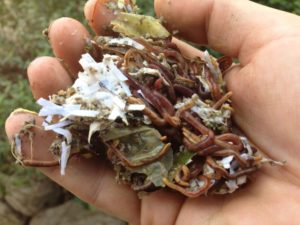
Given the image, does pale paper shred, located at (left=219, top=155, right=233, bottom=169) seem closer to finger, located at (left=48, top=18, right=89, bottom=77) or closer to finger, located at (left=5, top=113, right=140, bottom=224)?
finger, located at (left=5, top=113, right=140, bottom=224)

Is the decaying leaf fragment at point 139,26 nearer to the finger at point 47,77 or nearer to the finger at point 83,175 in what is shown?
the finger at point 47,77

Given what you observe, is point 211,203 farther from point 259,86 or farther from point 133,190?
point 259,86

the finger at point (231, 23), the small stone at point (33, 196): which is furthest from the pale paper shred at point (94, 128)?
the small stone at point (33, 196)

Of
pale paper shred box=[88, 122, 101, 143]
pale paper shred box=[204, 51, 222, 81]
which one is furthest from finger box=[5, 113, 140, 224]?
pale paper shred box=[204, 51, 222, 81]

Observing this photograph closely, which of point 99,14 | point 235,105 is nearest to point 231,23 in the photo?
point 235,105

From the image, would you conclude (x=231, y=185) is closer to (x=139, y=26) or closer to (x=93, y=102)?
(x=93, y=102)
